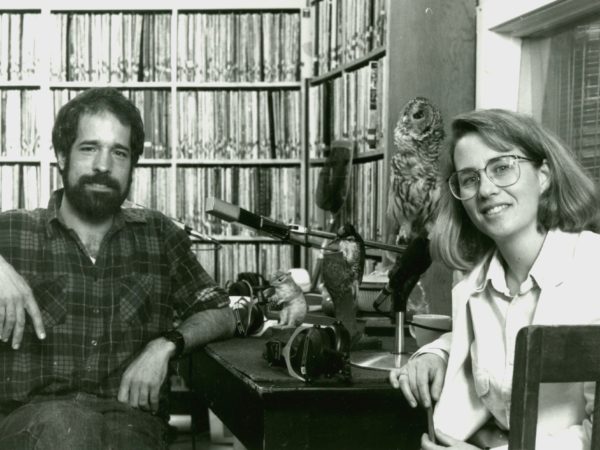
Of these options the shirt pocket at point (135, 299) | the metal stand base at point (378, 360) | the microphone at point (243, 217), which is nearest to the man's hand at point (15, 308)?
the shirt pocket at point (135, 299)

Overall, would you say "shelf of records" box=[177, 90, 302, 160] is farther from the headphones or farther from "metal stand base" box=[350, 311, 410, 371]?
the headphones

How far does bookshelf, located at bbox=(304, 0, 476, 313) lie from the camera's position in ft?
7.90

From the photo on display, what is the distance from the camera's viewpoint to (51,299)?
1.85 metres

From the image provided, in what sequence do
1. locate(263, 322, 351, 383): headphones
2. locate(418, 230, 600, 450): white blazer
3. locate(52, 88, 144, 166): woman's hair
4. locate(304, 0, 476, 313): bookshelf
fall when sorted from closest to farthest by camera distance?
locate(418, 230, 600, 450): white blazer → locate(263, 322, 351, 383): headphones → locate(52, 88, 144, 166): woman's hair → locate(304, 0, 476, 313): bookshelf

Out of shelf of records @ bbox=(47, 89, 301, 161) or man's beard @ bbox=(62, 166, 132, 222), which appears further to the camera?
shelf of records @ bbox=(47, 89, 301, 161)

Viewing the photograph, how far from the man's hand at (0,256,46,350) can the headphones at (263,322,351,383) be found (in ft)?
1.71

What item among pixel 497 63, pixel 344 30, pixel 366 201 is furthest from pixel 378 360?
pixel 344 30

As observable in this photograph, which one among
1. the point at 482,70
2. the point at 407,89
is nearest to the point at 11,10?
the point at 407,89

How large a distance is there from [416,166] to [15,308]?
1118 mm

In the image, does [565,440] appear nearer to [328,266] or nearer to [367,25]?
[328,266]

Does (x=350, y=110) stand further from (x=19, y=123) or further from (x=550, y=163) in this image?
(x=550, y=163)

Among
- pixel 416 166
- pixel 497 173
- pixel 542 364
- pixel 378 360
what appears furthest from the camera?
pixel 416 166

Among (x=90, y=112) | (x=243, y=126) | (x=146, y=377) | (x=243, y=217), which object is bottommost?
(x=146, y=377)

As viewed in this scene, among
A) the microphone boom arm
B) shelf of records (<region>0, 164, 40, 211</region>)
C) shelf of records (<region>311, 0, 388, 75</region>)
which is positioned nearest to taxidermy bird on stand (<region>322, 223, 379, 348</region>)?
the microphone boom arm
